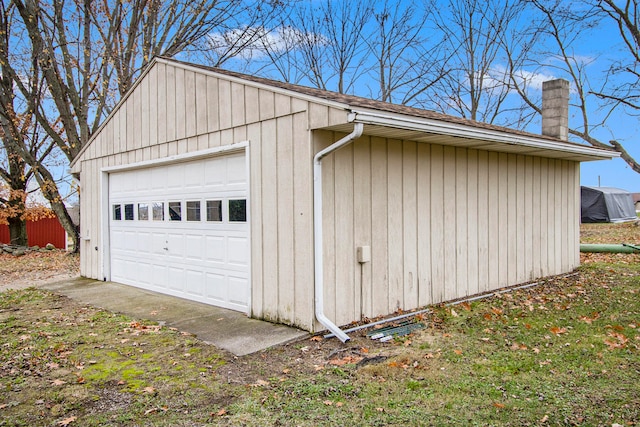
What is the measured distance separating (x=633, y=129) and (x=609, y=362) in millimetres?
17913

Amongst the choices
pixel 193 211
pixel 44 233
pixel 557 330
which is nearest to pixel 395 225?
pixel 557 330

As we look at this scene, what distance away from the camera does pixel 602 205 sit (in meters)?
22.9

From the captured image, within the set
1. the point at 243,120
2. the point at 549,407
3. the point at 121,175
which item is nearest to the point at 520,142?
the point at 243,120

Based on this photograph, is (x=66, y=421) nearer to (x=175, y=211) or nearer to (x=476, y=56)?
(x=175, y=211)

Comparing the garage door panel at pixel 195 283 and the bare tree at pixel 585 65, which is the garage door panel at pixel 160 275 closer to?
the garage door panel at pixel 195 283

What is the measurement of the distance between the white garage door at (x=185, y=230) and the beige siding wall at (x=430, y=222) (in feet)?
4.66

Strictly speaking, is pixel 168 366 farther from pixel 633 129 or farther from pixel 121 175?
pixel 633 129

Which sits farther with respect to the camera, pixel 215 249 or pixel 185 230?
pixel 185 230

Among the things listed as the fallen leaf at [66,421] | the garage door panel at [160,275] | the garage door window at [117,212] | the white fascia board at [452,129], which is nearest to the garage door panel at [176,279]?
the garage door panel at [160,275]

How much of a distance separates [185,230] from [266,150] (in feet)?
7.78

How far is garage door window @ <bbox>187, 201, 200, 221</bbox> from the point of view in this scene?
7.18m

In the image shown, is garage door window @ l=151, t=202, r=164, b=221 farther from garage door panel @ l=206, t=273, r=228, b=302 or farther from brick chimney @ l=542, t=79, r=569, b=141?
brick chimney @ l=542, t=79, r=569, b=141

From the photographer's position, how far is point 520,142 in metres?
6.99

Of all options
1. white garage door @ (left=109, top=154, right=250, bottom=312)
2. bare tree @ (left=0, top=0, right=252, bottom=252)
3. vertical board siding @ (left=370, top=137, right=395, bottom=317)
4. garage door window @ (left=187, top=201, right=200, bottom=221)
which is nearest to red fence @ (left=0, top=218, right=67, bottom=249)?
bare tree @ (left=0, top=0, right=252, bottom=252)
